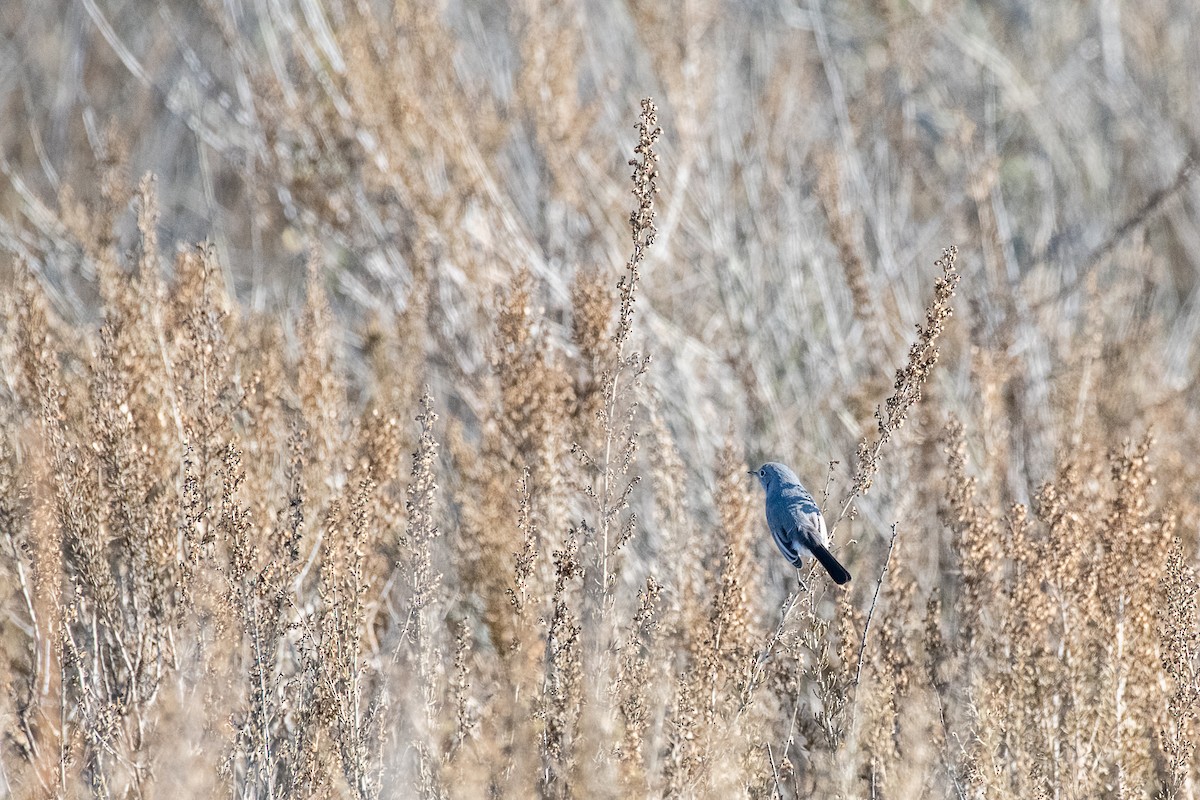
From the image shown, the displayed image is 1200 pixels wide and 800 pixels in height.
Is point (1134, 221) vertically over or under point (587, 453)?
over

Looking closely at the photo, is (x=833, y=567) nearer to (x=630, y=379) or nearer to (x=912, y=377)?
(x=912, y=377)

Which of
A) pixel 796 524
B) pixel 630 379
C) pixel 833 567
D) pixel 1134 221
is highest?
pixel 1134 221

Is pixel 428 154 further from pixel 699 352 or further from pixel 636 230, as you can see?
pixel 636 230

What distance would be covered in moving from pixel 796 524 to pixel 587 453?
1.90 ft

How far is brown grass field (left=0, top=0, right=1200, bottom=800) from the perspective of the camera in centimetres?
302

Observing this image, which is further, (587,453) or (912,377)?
(587,453)

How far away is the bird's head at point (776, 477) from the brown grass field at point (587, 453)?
15 centimetres

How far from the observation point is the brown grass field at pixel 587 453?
3.02 meters

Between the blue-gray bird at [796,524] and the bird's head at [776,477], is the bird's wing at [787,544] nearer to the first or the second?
the blue-gray bird at [796,524]

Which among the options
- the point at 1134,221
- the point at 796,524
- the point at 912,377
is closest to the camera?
the point at 912,377

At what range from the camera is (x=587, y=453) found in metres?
3.12

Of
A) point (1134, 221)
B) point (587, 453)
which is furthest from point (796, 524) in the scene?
point (1134, 221)

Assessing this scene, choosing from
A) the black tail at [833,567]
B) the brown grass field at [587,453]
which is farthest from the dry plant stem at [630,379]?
the black tail at [833,567]

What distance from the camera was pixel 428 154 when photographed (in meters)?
5.22
